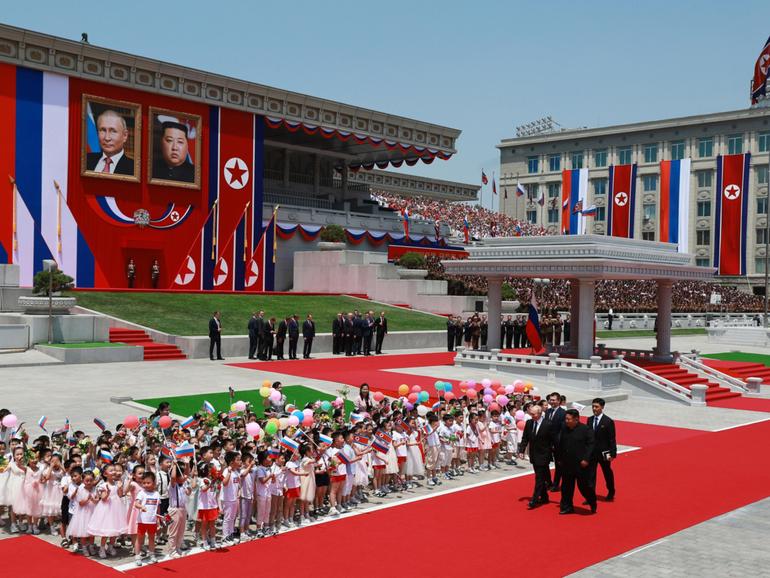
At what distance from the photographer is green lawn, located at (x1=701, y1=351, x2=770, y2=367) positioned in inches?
1633

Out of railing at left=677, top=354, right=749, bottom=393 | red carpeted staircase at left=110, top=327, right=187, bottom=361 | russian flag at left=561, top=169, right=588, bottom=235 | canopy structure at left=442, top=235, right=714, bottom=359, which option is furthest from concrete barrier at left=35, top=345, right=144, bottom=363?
russian flag at left=561, top=169, right=588, bottom=235

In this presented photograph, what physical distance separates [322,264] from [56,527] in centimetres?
3791

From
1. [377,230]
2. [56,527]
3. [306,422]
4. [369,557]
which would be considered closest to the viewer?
[369,557]

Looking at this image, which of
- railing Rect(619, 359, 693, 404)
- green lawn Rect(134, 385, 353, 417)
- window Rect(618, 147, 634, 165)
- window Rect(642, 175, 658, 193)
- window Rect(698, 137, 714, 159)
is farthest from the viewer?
window Rect(618, 147, 634, 165)

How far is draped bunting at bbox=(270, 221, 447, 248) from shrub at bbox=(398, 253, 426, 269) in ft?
18.3

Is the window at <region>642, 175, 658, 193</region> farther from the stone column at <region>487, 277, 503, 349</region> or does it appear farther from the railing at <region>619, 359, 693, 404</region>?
the railing at <region>619, 359, 693, 404</region>

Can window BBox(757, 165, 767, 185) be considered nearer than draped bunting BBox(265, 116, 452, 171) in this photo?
No

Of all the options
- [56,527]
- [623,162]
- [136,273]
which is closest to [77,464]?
[56,527]

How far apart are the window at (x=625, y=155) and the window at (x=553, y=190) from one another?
26.2 ft

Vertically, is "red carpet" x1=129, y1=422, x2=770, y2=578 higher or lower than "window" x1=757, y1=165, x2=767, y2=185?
lower

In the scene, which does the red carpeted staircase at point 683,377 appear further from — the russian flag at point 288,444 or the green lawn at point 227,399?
the russian flag at point 288,444

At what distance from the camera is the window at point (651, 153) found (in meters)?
94.1

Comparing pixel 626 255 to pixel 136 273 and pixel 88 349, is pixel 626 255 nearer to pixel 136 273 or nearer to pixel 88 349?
pixel 88 349

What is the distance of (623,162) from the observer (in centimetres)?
9619
